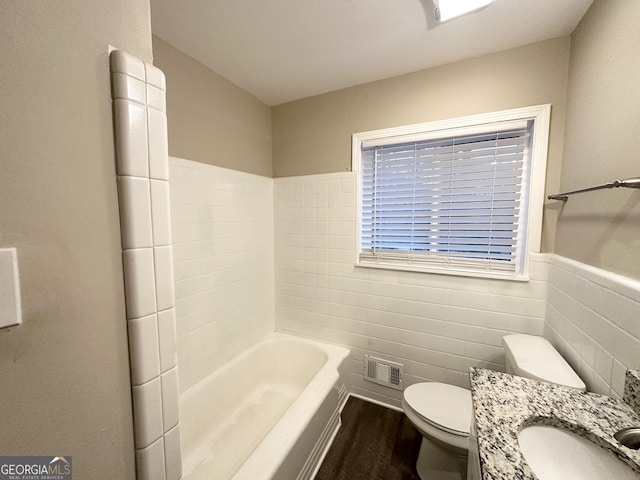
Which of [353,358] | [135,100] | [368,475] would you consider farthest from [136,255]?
[353,358]

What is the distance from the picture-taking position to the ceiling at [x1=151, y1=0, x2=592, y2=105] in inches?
46.4

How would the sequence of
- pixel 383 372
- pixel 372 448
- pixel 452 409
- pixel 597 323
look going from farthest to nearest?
pixel 383 372, pixel 372 448, pixel 452 409, pixel 597 323

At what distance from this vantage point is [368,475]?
4.55 feet

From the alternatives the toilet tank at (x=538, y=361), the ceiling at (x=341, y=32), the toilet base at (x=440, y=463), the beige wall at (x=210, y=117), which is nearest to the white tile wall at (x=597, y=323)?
the toilet tank at (x=538, y=361)

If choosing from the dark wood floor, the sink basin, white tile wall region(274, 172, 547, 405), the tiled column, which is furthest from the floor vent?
the tiled column

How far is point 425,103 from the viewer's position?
5.43ft

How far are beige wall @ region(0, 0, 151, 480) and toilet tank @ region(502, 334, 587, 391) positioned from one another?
1.42m

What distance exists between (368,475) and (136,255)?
1.68 m

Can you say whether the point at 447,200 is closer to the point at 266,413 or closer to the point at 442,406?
the point at 442,406

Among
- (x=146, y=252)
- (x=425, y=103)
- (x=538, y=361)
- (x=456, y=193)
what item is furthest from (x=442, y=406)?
(x=425, y=103)

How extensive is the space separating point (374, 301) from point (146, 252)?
63.6 inches

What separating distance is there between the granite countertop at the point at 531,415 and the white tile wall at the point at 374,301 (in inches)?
28.0

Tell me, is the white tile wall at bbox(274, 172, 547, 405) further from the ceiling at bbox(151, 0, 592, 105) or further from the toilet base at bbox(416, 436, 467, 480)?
the ceiling at bbox(151, 0, 592, 105)

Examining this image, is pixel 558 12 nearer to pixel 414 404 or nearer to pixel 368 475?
pixel 414 404
